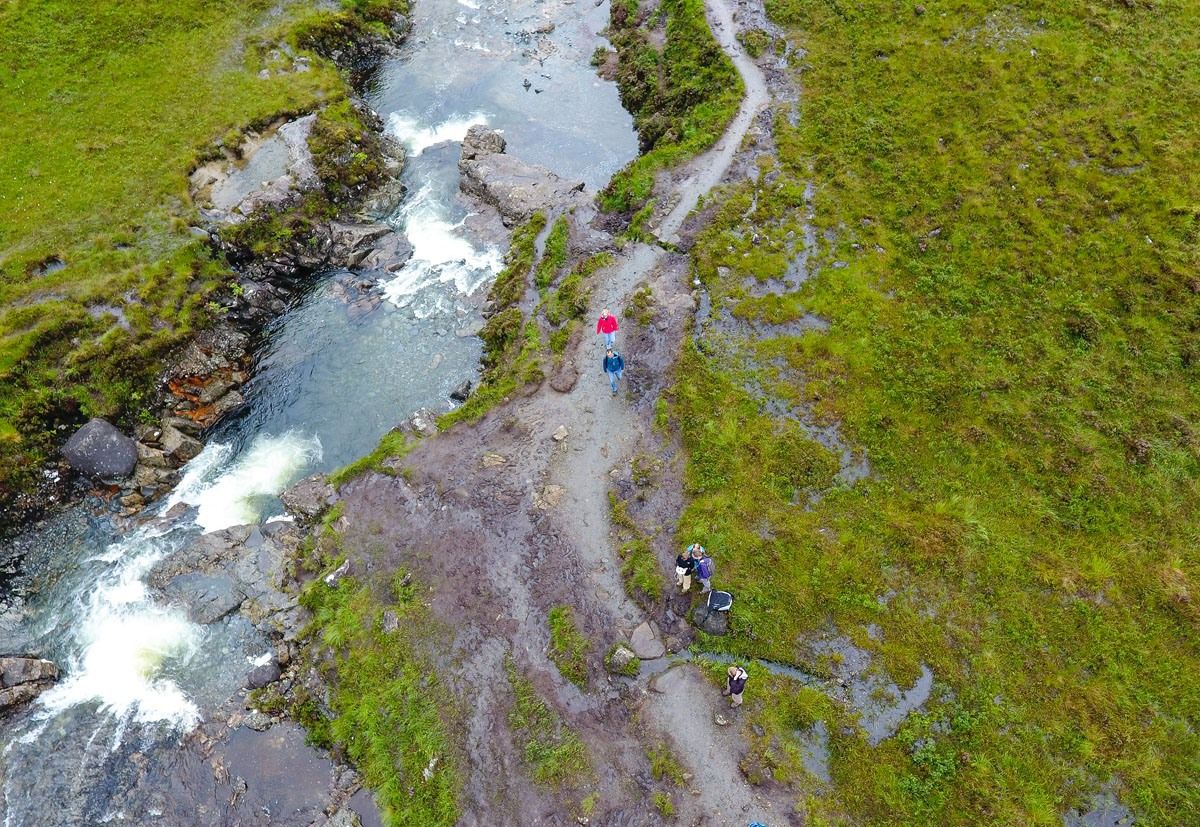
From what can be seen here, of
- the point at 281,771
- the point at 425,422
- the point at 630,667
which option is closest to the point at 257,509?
the point at 425,422

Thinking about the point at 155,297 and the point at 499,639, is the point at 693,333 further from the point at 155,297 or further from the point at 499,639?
the point at 155,297

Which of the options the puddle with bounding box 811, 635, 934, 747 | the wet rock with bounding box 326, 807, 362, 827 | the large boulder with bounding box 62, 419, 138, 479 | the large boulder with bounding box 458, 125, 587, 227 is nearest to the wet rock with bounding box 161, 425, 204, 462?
the large boulder with bounding box 62, 419, 138, 479

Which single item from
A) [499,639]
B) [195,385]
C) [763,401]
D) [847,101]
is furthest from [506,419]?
[847,101]

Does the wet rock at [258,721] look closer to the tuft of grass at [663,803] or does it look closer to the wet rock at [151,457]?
the wet rock at [151,457]

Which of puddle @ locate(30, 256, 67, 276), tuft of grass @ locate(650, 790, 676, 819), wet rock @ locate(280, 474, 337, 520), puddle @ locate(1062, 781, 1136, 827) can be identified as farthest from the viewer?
puddle @ locate(30, 256, 67, 276)

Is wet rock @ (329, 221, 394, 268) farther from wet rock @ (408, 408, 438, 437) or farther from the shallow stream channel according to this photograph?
wet rock @ (408, 408, 438, 437)

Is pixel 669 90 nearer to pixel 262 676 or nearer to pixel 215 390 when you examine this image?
pixel 215 390

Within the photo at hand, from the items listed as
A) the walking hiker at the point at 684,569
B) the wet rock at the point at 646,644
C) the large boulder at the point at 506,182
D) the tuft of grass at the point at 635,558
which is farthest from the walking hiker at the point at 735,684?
the large boulder at the point at 506,182
